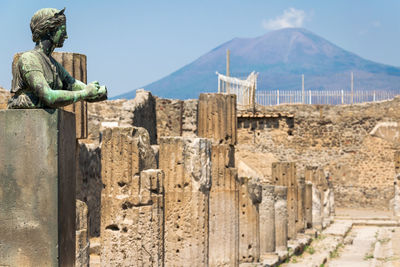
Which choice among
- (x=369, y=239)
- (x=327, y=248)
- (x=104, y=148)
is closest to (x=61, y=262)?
(x=104, y=148)

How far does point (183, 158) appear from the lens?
855 centimetres

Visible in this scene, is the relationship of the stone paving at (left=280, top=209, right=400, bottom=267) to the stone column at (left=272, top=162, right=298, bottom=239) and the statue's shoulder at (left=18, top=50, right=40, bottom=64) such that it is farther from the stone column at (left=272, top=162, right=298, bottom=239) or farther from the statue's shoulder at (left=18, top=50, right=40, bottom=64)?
the statue's shoulder at (left=18, top=50, right=40, bottom=64)

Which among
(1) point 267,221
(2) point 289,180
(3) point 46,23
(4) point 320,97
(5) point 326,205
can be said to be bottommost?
(5) point 326,205

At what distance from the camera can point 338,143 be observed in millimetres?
30875

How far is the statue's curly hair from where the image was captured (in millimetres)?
4613

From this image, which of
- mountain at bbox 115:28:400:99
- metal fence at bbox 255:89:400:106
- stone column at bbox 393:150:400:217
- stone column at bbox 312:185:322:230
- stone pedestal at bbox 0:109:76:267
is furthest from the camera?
mountain at bbox 115:28:400:99

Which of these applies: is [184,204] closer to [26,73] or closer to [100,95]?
[100,95]

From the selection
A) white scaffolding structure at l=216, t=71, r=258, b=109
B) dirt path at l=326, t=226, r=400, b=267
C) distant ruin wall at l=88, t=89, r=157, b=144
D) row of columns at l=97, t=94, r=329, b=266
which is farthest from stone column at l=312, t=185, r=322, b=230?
row of columns at l=97, t=94, r=329, b=266

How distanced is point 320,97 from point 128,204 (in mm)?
→ 27099

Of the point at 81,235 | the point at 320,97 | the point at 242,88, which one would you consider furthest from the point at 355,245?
the point at 320,97

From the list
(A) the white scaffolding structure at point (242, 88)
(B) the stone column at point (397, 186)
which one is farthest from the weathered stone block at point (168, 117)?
(B) the stone column at point (397, 186)

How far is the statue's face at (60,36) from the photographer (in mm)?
4695

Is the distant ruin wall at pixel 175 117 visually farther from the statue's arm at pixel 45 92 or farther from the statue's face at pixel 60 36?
the statue's arm at pixel 45 92

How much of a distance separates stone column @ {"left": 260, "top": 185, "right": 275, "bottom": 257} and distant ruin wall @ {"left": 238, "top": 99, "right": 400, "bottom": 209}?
15076 mm
